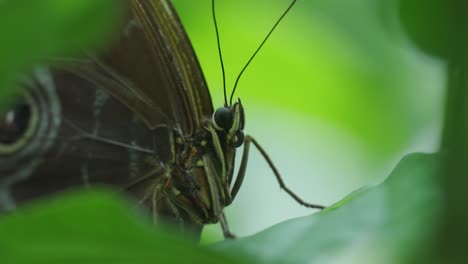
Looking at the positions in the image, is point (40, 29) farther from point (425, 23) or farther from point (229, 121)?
point (229, 121)

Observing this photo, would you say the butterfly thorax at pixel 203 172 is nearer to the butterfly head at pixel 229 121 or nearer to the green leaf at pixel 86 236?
the butterfly head at pixel 229 121

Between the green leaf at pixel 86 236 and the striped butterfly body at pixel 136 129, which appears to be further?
the striped butterfly body at pixel 136 129

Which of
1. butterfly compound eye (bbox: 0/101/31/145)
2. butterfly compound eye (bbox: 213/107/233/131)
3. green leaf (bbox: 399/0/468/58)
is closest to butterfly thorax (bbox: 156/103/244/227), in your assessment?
butterfly compound eye (bbox: 213/107/233/131)

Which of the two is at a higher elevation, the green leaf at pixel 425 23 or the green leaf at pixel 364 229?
the green leaf at pixel 425 23

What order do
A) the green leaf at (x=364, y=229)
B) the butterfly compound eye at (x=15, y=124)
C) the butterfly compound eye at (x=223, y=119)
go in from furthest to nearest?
the butterfly compound eye at (x=223, y=119) → the butterfly compound eye at (x=15, y=124) → the green leaf at (x=364, y=229)

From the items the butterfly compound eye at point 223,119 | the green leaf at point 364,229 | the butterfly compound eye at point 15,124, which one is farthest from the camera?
the butterfly compound eye at point 223,119

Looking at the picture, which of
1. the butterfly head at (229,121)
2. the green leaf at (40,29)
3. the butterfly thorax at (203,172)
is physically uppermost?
the green leaf at (40,29)

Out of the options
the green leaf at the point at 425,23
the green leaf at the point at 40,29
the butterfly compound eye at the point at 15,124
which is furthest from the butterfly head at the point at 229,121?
the green leaf at the point at 40,29

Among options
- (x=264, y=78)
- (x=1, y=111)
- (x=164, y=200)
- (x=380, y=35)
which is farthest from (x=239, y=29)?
(x=1, y=111)

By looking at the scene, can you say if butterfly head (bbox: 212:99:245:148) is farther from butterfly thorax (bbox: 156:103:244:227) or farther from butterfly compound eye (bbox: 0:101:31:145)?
butterfly compound eye (bbox: 0:101:31:145)
